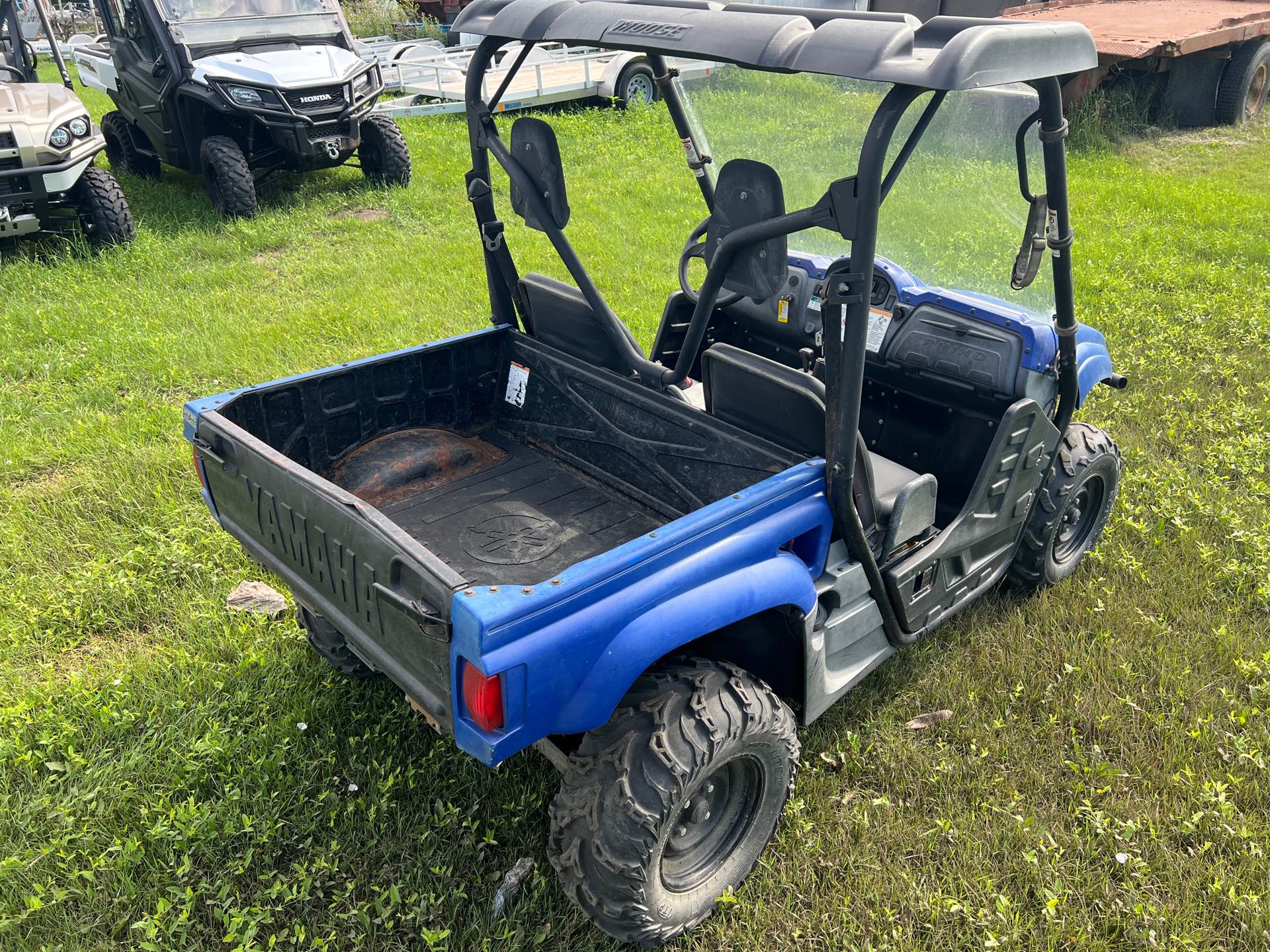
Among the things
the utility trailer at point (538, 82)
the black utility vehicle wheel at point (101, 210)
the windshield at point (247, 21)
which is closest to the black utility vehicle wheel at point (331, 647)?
the black utility vehicle wheel at point (101, 210)

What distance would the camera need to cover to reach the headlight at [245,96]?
7.48 m

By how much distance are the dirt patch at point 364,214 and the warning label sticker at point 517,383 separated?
5.36 meters

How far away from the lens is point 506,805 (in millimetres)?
2615

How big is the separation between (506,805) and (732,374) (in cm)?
132

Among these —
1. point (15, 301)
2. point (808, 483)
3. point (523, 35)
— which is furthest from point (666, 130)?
point (808, 483)

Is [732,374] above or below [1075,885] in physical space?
above

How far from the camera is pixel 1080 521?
11.6 feet

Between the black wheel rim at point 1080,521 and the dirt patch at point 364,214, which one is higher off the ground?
the dirt patch at point 364,214

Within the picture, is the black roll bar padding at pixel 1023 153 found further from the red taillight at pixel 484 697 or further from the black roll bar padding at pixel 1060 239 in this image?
the red taillight at pixel 484 697

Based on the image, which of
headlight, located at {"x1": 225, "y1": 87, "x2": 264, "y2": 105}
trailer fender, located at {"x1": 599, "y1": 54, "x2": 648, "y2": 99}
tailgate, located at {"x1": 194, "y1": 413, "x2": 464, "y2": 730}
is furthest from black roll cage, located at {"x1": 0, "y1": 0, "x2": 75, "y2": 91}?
tailgate, located at {"x1": 194, "y1": 413, "x2": 464, "y2": 730}

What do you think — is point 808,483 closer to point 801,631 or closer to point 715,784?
point 801,631

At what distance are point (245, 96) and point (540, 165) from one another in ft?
19.5

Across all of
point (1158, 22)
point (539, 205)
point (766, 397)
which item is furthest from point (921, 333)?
point (1158, 22)

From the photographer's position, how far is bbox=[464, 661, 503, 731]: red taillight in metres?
1.81
